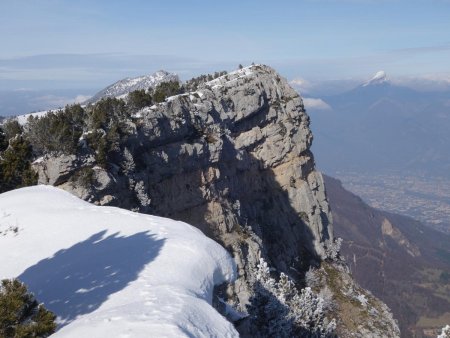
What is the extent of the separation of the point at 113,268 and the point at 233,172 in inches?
1427

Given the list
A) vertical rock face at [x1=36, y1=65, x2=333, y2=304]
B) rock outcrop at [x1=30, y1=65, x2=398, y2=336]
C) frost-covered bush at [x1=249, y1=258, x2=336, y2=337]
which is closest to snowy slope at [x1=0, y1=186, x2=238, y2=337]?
frost-covered bush at [x1=249, y1=258, x2=336, y2=337]

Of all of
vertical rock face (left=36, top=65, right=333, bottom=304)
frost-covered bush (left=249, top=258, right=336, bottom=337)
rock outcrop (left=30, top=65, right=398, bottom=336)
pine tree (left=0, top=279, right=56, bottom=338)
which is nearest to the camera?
pine tree (left=0, top=279, right=56, bottom=338)

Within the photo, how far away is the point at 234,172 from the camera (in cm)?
5134

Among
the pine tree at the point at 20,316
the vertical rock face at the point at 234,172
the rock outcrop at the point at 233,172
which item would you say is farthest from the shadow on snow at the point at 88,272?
the vertical rock face at the point at 234,172

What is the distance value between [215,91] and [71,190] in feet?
88.9

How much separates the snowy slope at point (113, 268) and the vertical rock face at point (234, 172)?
1123 centimetres

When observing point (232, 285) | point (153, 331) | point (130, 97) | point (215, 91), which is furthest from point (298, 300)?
point (215, 91)

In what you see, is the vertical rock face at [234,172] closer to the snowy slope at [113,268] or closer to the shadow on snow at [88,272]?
the snowy slope at [113,268]

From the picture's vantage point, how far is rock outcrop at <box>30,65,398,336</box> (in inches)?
1401

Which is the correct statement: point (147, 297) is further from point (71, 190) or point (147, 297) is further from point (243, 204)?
point (243, 204)

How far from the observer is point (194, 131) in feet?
151

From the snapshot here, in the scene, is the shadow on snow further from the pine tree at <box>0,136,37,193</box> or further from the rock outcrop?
the pine tree at <box>0,136,37,193</box>

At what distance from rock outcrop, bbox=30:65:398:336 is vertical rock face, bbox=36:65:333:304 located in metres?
0.10

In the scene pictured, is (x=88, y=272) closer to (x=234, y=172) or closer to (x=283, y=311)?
(x=283, y=311)
